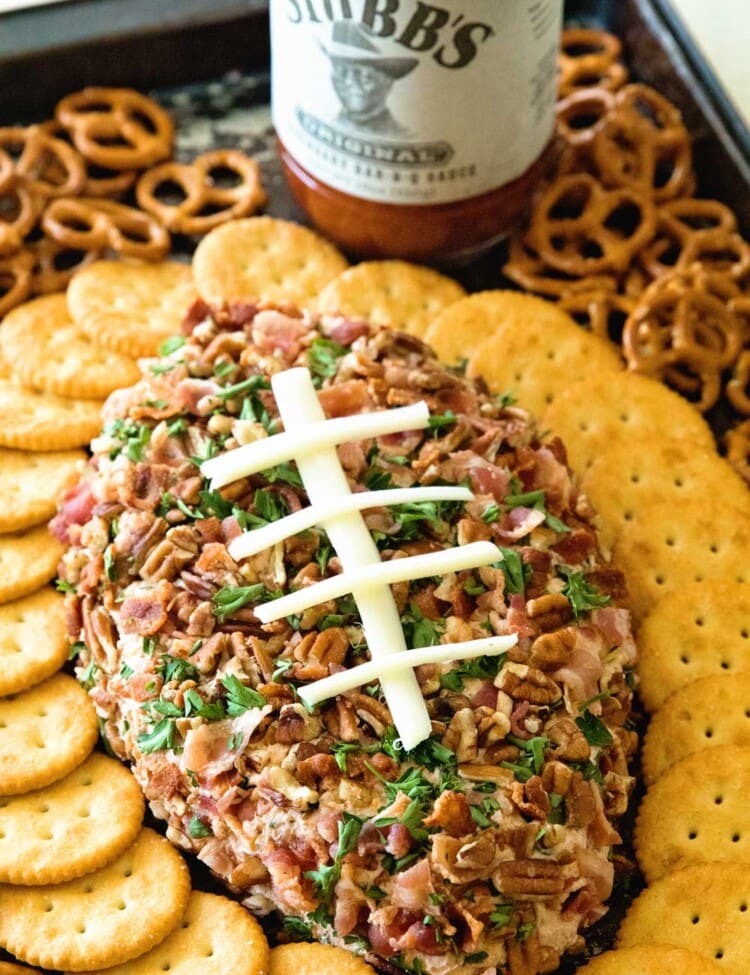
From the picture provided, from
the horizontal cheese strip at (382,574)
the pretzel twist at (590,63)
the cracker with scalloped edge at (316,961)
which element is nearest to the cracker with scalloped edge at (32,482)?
the horizontal cheese strip at (382,574)

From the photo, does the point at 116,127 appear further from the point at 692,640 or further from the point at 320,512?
the point at 692,640

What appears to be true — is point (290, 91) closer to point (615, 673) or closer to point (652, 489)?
point (652, 489)

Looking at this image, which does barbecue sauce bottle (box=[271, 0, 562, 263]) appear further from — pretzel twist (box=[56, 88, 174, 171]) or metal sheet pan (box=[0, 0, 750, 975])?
pretzel twist (box=[56, 88, 174, 171])

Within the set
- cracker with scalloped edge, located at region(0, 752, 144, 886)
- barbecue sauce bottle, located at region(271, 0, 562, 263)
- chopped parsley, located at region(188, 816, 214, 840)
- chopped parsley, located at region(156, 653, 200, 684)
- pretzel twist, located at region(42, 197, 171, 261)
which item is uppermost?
barbecue sauce bottle, located at region(271, 0, 562, 263)

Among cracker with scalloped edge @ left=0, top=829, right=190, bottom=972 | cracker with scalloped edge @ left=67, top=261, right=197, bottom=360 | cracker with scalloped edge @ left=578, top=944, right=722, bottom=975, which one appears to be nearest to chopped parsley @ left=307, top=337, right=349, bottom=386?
cracker with scalloped edge @ left=67, top=261, right=197, bottom=360


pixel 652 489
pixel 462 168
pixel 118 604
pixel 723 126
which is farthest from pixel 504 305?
pixel 118 604

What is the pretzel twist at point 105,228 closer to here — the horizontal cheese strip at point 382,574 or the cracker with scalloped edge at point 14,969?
the horizontal cheese strip at point 382,574
